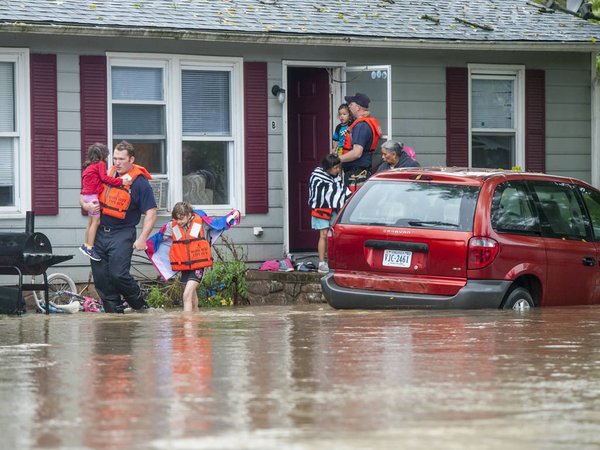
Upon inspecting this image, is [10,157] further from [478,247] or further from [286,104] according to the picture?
[478,247]

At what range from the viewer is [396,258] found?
1333 centimetres

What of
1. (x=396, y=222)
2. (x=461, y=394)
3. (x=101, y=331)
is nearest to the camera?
(x=461, y=394)

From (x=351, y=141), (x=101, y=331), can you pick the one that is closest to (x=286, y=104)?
(x=351, y=141)

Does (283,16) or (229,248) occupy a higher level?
(283,16)

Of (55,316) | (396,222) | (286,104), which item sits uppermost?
(286,104)

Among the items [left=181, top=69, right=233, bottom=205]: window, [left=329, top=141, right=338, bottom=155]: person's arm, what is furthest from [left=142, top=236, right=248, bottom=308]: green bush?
[left=329, top=141, right=338, bottom=155]: person's arm

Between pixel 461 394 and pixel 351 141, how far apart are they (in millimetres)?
10078

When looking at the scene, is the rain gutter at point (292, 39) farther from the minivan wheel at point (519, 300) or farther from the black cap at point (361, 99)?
the minivan wheel at point (519, 300)

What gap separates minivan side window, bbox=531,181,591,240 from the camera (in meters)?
14.0

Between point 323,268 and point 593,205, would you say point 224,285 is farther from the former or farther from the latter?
point 593,205

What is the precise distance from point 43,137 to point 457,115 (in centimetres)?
597

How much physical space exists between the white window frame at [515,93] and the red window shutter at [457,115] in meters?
0.15

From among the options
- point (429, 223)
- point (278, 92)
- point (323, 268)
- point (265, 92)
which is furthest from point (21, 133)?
point (429, 223)

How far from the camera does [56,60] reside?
16875mm
